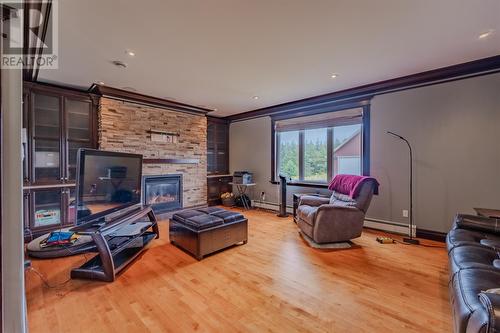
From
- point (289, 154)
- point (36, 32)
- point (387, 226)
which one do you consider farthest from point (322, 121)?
point (36, 32)

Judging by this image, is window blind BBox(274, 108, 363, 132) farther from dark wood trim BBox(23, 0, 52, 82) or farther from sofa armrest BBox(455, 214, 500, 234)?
dark wood trim BBox(23, 0, 52, 82)

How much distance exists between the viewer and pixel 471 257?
1.62 m

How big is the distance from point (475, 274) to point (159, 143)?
15.9 ft

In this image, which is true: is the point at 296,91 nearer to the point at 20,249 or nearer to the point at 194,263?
the point at 194,263

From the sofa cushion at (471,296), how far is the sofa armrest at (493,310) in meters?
0.02

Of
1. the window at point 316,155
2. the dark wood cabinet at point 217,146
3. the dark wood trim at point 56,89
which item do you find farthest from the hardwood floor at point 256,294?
the dark wood cabinet at point 217,146

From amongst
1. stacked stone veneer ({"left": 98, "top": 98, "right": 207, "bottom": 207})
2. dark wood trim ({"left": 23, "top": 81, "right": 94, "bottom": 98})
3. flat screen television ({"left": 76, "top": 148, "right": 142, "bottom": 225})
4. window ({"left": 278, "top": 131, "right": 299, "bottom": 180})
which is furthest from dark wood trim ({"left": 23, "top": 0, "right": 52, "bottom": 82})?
window ({"left": 278, "top": 131, "right": 299, "bottom": 180})

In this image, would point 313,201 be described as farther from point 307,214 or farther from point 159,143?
point 159,143

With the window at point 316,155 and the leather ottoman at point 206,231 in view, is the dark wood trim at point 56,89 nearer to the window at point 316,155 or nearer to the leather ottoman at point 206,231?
the leather ottoman at point 206,231

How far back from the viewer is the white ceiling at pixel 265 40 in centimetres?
186

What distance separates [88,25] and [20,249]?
2.10m

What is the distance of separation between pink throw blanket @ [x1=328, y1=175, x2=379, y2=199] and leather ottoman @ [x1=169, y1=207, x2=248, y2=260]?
1.70 m

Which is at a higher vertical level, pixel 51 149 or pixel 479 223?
pixel 51 149

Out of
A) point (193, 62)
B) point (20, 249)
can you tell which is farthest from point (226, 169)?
point (20, 249)
